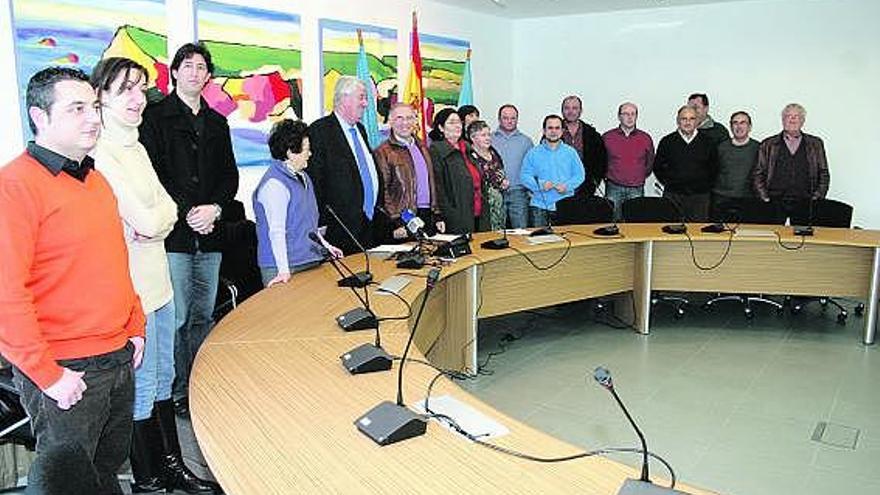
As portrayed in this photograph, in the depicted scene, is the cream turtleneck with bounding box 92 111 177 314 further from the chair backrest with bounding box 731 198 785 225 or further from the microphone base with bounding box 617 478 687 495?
the chair backrest with bounding box 731 198 785 225

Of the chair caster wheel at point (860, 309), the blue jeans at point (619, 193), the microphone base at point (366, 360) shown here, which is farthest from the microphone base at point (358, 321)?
the chair caster wheel at point (860, 309)

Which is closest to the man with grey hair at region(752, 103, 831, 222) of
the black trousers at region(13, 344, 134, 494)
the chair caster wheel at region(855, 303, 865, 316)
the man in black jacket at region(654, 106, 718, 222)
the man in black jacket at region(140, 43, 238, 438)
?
the man in black jacket at region(654, 106, 718, 222)

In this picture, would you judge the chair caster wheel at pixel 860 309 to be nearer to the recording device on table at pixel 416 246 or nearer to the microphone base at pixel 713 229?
the microphone base at pixel 713 229

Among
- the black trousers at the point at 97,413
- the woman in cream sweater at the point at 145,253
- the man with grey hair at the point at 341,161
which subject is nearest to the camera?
the black trousers at the point at 97,413

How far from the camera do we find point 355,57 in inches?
220

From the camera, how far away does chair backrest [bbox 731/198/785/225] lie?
5644mm

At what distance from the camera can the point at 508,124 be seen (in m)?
6.05

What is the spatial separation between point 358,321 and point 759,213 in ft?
14.0

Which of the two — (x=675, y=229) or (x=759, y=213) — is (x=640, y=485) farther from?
(x=759, y=213)

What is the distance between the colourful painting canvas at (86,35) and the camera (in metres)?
3.35

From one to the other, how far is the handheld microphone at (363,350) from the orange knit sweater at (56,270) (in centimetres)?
66

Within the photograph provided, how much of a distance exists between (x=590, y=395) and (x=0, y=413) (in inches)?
110

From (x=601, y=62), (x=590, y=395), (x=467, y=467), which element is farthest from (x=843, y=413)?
(x=601, y=62)

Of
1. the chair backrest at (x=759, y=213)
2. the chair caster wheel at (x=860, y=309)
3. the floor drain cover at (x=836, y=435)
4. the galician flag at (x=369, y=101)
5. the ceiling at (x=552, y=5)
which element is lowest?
the floor drain cover at (x=836, y=435)
